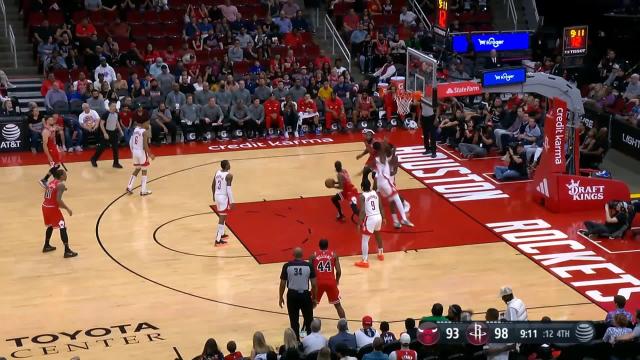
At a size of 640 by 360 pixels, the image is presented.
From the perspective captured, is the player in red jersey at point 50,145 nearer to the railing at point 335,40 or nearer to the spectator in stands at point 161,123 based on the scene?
the spectator in stands at point 161,123

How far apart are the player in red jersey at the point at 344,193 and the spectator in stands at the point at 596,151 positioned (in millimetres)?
5541

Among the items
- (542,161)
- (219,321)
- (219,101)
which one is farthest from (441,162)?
(219,321)

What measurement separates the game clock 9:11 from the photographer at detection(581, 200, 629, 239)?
22.3 feet

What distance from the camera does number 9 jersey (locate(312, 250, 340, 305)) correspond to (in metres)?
16.6

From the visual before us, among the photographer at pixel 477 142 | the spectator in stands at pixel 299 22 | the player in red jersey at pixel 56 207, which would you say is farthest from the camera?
the spectator in stands at pixel 299 22

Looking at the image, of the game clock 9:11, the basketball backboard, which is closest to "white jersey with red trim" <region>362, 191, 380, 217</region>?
the basketball backboard

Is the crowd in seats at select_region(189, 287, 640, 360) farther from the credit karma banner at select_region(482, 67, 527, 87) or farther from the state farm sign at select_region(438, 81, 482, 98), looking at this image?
the state farm sign at select_region(438, 81, 482, 98)

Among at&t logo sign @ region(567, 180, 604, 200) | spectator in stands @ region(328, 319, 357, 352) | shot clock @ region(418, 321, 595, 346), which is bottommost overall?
at&t logo sign @ region(567, 180, 604, 200)

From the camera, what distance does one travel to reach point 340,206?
74.4 ft

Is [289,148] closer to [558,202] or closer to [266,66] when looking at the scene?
[266,66]

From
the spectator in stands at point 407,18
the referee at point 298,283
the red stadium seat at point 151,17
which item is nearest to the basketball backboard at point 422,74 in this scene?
the spectator in stands at point 407,18

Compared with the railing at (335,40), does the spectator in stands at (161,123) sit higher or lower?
lower

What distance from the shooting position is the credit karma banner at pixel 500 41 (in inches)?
1357

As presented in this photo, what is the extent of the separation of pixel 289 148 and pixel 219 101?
8.36ft
